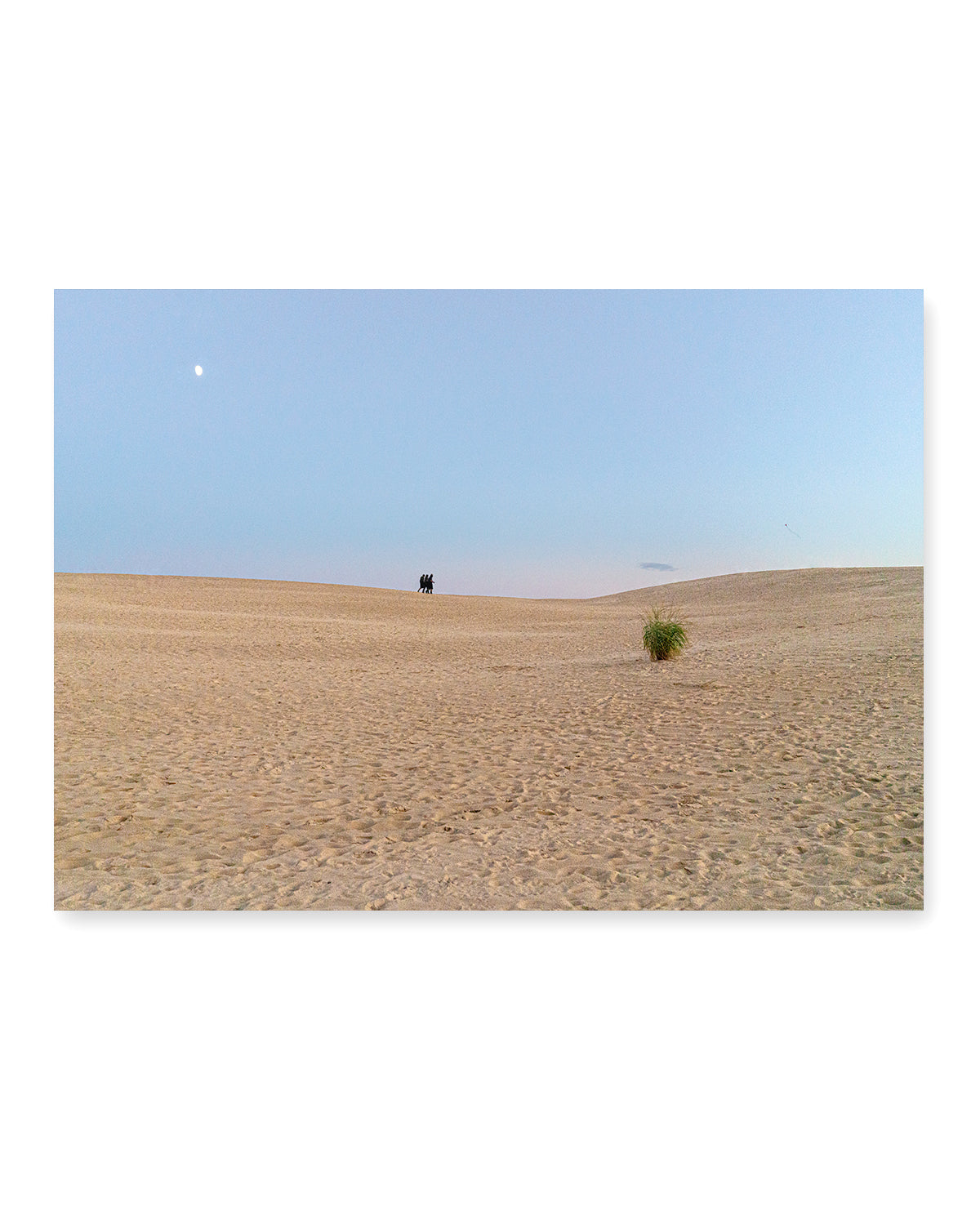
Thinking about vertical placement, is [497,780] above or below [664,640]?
below

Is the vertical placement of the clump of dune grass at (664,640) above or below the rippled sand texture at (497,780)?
above

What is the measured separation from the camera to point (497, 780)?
6281 mm

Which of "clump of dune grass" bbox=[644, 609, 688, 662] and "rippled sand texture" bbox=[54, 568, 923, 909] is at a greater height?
"clump of dune grass" bbox=[644, 609, 688, 662]

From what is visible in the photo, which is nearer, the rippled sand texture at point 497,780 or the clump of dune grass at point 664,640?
the rippled sand texture at point 497,780

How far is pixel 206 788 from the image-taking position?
20.2 feet

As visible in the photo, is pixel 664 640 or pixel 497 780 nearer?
pixel 497 780

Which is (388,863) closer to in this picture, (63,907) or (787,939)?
(63,907)

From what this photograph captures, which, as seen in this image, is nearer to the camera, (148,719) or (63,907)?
(63,907)

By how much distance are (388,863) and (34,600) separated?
302cm

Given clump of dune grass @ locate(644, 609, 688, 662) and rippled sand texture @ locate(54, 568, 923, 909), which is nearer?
rippled sand texture @ locate(54, 568, 923, 909)

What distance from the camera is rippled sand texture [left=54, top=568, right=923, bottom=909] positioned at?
4676 mm

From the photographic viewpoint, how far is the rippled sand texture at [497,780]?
184 inches

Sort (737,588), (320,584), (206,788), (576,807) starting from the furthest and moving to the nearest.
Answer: (320,584), (737,588), (206,788), (576,807)
